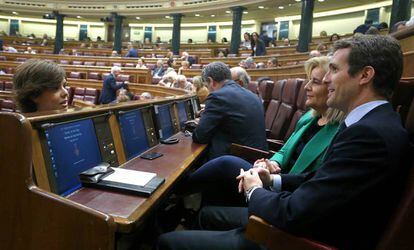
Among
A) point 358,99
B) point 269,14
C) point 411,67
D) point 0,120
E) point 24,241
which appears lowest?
point 24,241

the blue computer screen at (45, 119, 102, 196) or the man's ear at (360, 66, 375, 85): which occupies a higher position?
the man's ear at (360, 66, 375, 85)

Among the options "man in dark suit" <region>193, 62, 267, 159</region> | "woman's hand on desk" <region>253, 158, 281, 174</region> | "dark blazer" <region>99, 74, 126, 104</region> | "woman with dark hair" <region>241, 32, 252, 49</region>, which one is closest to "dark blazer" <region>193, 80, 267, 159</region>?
"man in dark suit" <region>193, 62, 267, 159</region>

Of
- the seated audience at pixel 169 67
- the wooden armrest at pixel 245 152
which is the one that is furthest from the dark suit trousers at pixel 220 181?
the seated audience at pixel 169 67

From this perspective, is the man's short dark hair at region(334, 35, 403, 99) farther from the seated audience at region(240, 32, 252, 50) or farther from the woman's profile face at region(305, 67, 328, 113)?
the seated audience at region(240, 32, 252, 50)

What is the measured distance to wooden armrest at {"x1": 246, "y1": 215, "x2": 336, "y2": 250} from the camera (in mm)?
993

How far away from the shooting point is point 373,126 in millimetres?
936

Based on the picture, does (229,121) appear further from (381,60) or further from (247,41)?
(247,41)

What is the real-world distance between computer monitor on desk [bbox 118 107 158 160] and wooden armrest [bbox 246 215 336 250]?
0.92 metres

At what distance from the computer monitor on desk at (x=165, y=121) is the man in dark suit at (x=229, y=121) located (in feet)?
0.80

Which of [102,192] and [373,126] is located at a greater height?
[373,126]

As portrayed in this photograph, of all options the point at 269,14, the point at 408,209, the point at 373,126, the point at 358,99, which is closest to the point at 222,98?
the point at 358,99

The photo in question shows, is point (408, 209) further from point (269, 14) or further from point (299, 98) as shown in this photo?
point (269, 14)

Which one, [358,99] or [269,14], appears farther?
[269,14]

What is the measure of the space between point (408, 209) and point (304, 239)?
11.9 inches
